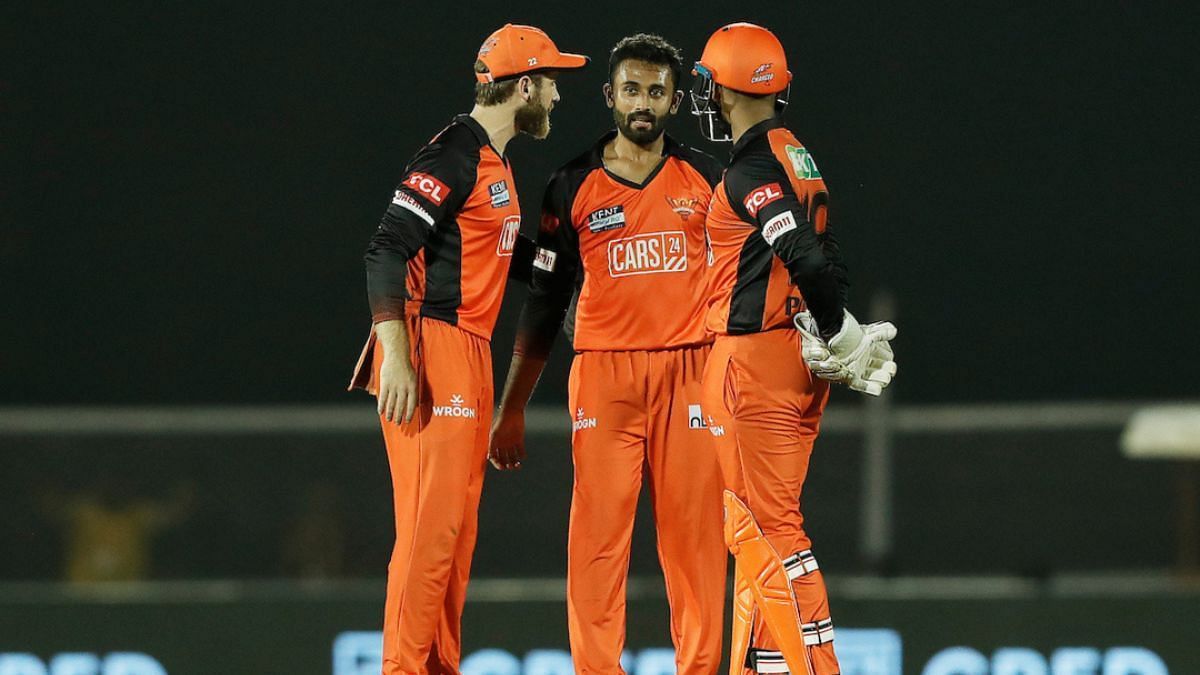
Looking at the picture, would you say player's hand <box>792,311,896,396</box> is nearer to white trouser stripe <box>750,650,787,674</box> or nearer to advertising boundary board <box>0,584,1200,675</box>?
white trouser stripe <box>750,650,787,674</box>

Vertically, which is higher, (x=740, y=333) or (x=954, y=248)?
(x=954, y=248)

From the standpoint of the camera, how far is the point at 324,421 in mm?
8367

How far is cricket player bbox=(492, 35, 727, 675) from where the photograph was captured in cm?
550

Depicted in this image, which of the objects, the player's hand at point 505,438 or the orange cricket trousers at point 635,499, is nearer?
the orange cricket trousers at point 635,499

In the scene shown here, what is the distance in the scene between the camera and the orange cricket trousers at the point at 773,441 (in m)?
5.07

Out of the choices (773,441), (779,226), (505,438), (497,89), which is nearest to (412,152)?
(505,438)

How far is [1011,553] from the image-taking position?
8.32m

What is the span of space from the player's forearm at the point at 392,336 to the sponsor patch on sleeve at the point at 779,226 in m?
1.08

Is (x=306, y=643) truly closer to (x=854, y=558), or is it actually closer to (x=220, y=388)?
(x=854, y=558)

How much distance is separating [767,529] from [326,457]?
3700mm

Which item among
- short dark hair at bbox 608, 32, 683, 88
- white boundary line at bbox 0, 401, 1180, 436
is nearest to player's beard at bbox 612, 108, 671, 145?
short dark hair at bbox 608, 32, 683, 88

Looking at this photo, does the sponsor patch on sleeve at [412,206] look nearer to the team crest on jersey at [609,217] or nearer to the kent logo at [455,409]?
the kent logo at [455,409]

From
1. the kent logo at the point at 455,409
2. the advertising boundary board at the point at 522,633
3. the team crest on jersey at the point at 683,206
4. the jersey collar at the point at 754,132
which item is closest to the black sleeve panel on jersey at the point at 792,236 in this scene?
the jersey collar at the point at 754,132

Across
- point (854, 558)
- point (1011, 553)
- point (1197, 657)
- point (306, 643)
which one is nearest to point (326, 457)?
point (306, 643)
